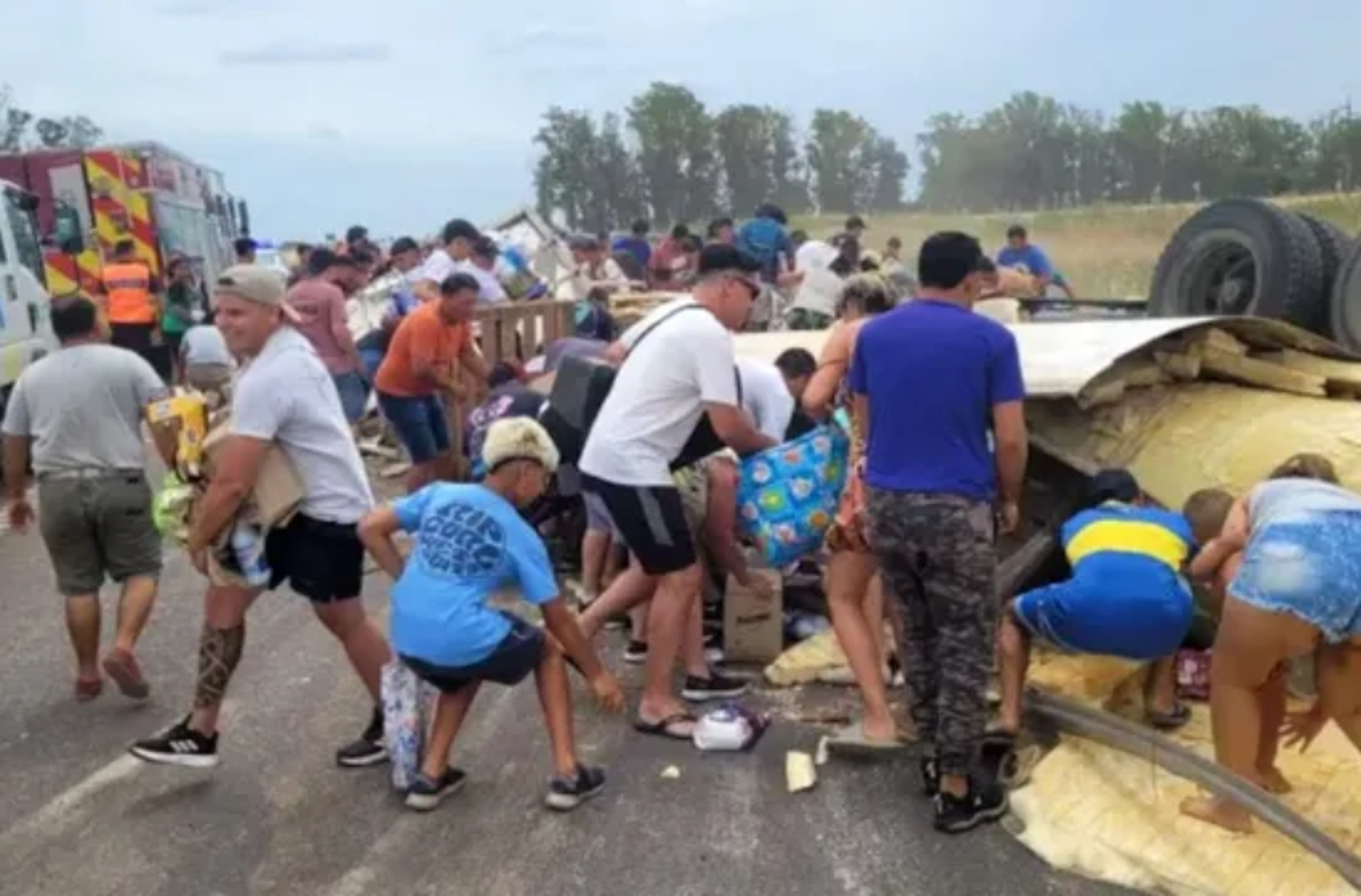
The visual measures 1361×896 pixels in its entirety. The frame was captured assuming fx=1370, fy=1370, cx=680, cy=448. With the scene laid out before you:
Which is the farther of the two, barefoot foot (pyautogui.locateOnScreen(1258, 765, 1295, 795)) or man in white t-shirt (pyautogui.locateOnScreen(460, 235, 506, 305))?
man in white t-shirt (pyautogui.locateOnScreen(460, 235, 506, 305))

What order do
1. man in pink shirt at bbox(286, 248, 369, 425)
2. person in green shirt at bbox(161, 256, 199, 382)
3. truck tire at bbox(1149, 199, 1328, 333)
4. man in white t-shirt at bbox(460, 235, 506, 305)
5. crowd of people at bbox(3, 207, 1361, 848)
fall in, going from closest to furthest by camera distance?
crowd of people at bbox(3, 207, 1361, 848) < truck tire at bbox(1149, 199, 1328, 333) < man in pink shirt at bbox(286, 248, 369, 425) < man in white t-shirt at bbox(460, 235, 506, 305) < person in green shirt at bbox(161, 256, 199, 382)


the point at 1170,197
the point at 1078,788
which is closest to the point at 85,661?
the point at 1078,788

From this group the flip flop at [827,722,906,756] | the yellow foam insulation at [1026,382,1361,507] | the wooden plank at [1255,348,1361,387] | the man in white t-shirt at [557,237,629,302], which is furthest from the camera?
the man in white t-shirt at [557,237,629,302]

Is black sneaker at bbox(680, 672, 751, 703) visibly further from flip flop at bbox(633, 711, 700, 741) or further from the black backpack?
the black backpack

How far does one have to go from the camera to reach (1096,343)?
18.0ft

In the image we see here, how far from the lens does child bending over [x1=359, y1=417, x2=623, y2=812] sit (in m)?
4.08

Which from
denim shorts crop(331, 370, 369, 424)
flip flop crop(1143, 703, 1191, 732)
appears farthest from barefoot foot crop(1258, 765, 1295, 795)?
denim shorts crop(331, 370, 369, 424)

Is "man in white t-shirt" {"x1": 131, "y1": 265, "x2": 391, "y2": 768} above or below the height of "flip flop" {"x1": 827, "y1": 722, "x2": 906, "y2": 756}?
above

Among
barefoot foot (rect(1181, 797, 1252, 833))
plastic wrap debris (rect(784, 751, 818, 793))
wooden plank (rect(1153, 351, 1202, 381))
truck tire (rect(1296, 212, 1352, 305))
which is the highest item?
truck tire (rect(1296, 212, 1352, 305))

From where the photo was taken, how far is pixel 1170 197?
45750 millimetres

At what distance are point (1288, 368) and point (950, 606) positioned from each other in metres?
2.42

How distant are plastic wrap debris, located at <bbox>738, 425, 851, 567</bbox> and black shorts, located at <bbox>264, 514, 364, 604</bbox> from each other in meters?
1.43

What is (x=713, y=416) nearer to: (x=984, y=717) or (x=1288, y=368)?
(x=984, y=717)

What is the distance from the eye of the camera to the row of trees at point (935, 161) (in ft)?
151
